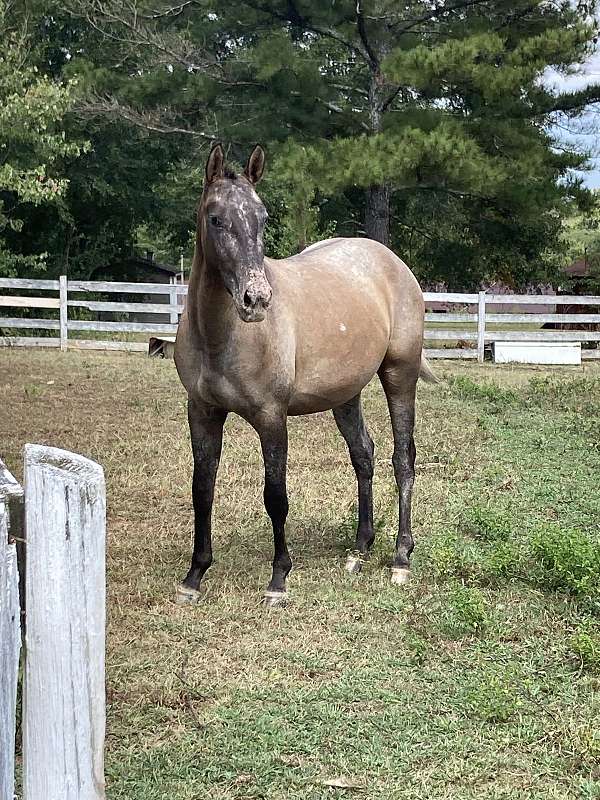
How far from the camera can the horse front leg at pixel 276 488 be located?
4422 millimetres

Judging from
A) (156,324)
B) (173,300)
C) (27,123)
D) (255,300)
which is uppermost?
(27,123)

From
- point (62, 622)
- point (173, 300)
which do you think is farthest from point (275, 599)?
point (173, 300)

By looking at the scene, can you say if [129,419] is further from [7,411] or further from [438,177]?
[438,177]

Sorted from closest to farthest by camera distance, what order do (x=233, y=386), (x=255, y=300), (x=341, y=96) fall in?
1. (x=255, y=300)
2. (x=233, y=386)
3. (x=341, y=96)

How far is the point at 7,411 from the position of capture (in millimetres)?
9617

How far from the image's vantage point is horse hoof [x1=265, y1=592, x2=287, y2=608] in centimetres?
441

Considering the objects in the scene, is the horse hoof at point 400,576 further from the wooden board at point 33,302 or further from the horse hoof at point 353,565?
the wooden board at point 33,302

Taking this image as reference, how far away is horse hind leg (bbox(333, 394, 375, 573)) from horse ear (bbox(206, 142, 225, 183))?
1.70 metres

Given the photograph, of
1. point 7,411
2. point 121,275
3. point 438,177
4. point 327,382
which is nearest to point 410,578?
point 327,382

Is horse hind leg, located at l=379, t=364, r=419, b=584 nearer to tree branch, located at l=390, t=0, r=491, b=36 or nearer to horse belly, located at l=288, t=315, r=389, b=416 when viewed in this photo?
horse belly, located at l=288, t=315, r=389, b=416

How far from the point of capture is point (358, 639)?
13.2 ft

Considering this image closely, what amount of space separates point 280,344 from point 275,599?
3.90 ft

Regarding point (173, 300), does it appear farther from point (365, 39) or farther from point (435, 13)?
point (435, 13)

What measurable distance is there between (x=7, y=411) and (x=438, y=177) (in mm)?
9895
